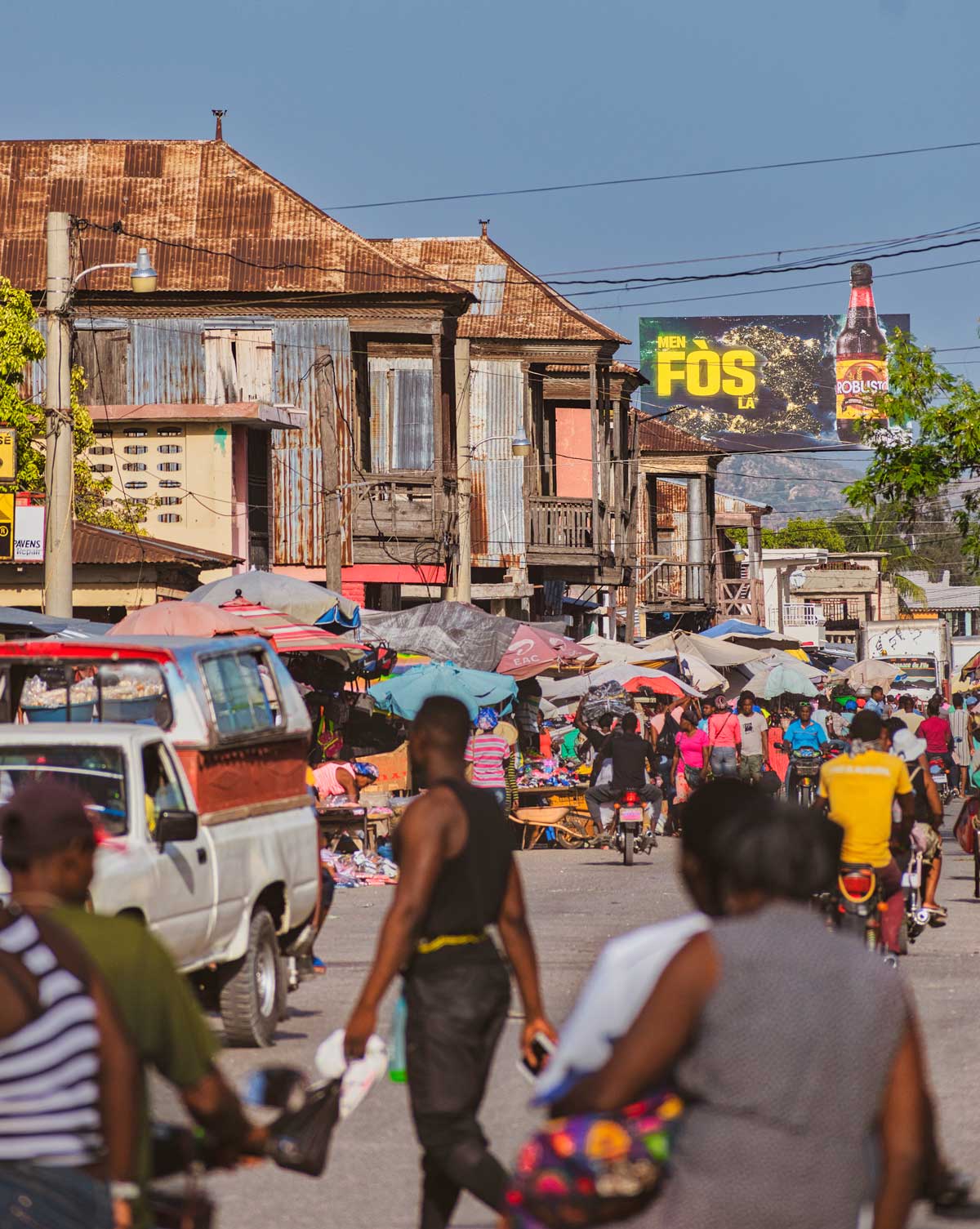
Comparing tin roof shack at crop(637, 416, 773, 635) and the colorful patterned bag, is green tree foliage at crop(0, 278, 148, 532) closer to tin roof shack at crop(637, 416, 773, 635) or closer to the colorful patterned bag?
Answer: the colorful patterned bag

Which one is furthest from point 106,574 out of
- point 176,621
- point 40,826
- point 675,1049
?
point 675,1049

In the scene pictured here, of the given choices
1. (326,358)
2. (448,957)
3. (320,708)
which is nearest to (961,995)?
(448,957)

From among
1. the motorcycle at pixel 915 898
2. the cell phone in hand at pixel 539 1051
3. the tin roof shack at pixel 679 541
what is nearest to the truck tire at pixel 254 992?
the motorcycle at pixel 915 898

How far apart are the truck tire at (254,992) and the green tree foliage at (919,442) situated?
13.7 meters

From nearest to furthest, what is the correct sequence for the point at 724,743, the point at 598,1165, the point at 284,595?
the point at 598,1165 → the point at 284,595 → the point at 724,743

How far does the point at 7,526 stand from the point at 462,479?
516 inches

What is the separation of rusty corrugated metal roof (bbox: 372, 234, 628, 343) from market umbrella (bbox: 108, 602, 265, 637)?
81.5 feet

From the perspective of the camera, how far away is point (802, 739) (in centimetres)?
2825

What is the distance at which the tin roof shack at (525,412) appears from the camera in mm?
44531

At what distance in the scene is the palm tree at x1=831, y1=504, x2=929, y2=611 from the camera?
102938 mm

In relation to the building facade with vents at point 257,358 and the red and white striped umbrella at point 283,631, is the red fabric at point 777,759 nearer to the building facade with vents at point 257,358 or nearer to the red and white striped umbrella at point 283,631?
the red and white striped umbrella at point 283,631

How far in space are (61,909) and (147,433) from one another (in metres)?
31.0

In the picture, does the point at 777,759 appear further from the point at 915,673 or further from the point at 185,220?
the point at 915,673

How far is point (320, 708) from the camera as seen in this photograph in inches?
1144
